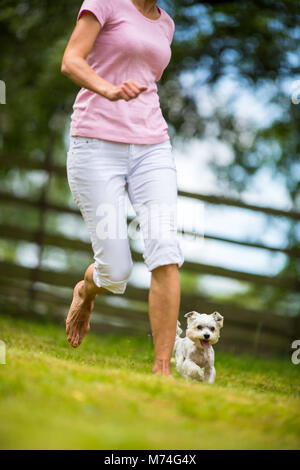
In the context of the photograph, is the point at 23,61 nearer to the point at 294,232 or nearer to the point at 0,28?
the point at 0,28

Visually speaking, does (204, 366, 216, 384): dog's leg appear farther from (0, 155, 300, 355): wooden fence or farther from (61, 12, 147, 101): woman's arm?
(0, 155, 300, 355): wooden fence

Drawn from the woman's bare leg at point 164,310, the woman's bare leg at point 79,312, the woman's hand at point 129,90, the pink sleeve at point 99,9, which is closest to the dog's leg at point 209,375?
the woman's bare leg at point 164,310

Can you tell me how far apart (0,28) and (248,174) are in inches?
125

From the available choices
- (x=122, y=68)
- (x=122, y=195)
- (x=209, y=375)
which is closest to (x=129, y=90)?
(x=122, y=68)

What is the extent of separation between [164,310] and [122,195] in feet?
1.86

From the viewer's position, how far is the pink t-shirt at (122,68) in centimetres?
304

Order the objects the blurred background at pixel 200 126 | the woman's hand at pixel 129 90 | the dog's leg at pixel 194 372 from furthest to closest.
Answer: the blurred background at pixel 200 126
the dog's leg at pixel 194 372
the woman's hand at pixel 129 90

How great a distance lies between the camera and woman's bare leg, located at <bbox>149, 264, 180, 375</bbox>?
3066mm

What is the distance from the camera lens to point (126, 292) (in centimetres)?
695

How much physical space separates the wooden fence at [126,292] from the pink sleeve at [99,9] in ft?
12.9

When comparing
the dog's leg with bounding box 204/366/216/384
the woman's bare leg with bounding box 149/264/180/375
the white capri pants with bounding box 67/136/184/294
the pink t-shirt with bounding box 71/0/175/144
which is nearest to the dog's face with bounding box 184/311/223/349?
the dog's leg with bounding box 204/366/216/384

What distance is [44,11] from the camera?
257 inches

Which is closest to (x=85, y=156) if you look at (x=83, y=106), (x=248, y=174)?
(x=83, y=106)

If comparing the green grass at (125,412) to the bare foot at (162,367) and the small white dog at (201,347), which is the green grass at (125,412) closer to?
the bare foot at (162,367)
